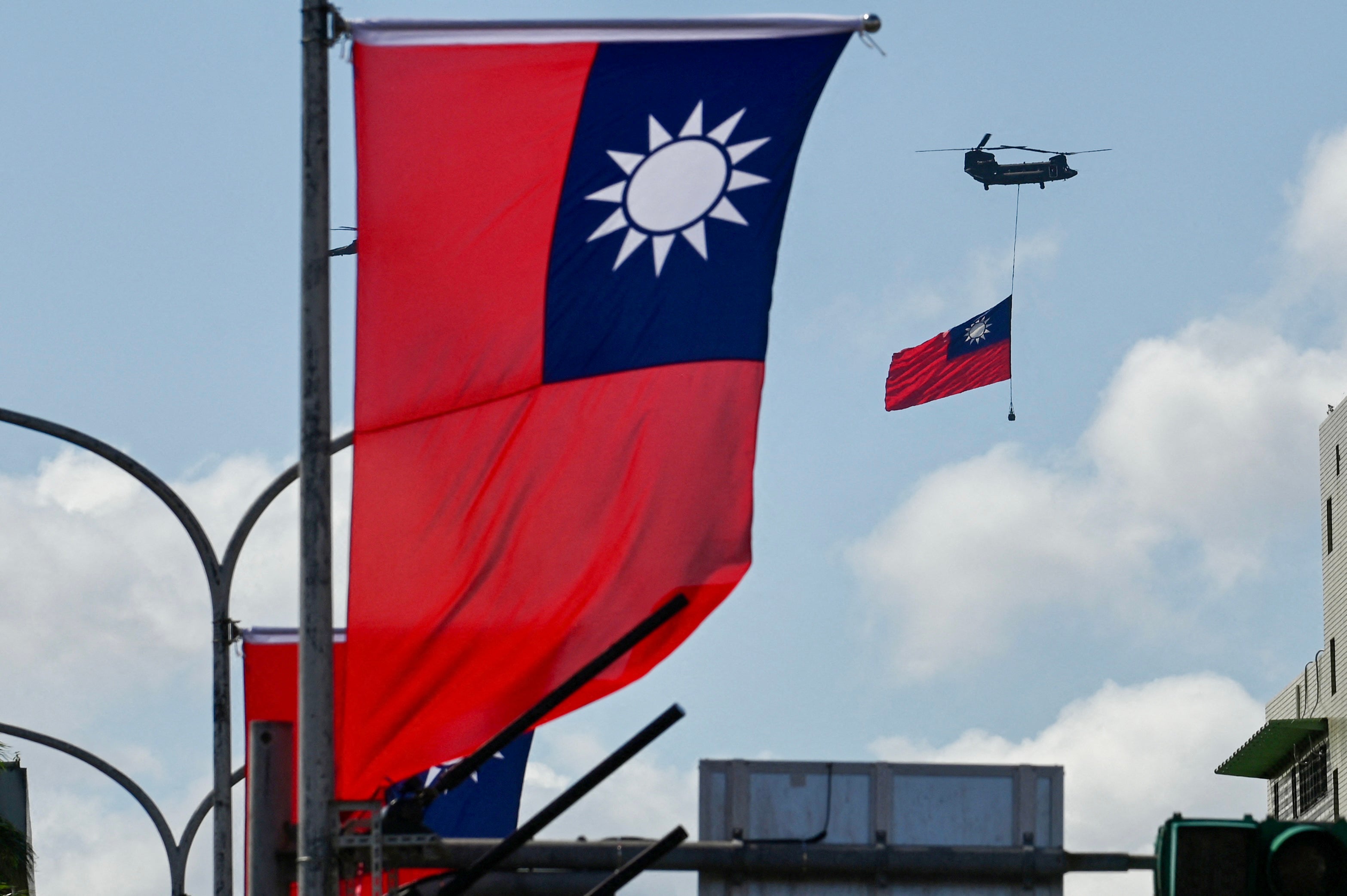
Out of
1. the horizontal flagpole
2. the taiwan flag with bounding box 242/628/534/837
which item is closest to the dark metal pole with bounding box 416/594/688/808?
the horizontal flagpole

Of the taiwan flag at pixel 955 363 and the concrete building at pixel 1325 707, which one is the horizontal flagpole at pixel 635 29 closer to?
the taiwan flag at pixel 955 363

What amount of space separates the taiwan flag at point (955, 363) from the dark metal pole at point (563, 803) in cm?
3556

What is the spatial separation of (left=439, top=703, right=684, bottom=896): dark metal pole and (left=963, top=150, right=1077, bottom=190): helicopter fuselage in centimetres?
10817

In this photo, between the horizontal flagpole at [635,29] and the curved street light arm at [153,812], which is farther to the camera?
the curved street light arm at [153,812]

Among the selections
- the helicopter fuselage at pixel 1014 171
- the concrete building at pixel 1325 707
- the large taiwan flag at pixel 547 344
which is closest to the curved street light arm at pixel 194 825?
the large taiwan flag at pixel 547 344

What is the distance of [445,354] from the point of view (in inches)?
405

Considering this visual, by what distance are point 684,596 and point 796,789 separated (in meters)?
1.85

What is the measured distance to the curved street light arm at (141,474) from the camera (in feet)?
58.0

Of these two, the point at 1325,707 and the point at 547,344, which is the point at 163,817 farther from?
the point at 1325,707

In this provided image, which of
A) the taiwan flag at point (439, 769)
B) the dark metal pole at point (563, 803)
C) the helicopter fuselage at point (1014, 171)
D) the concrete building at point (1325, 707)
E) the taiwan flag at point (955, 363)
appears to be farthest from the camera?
the helicopter fuselage at point (1014, 171)

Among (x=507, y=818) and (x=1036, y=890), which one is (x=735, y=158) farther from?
(x=507, y=818)

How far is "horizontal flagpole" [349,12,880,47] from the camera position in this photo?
10648 millimetres

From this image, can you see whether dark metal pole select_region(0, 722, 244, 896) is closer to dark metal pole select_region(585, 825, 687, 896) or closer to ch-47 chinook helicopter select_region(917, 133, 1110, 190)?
dark metal pole select_region(585, 825, 687, 896)

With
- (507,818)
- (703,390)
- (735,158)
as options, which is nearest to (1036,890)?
(703,390)
